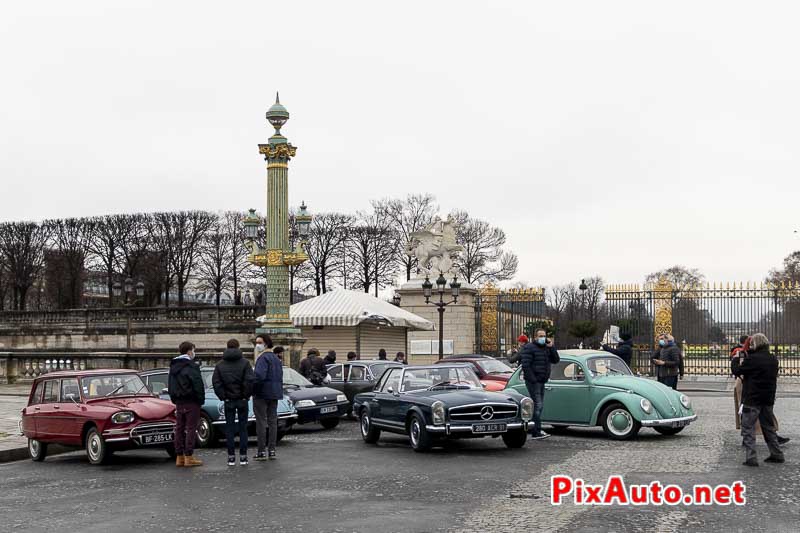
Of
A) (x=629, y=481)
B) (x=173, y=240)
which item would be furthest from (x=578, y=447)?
(x=173, y=240)

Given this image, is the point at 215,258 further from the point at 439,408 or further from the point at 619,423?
the point at 439,408

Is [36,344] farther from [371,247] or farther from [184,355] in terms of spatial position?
[184,355]

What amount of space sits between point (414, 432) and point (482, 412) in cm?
109

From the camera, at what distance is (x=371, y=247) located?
73562 mm

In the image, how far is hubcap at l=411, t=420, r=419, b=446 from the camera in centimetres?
1541

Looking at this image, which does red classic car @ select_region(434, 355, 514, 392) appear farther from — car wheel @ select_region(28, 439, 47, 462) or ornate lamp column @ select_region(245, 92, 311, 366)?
car wheel @ select_region(28, 439, 47, 462)

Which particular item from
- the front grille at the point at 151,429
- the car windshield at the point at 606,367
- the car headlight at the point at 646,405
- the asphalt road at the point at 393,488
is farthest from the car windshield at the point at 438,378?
the front grille at the point at 151,429

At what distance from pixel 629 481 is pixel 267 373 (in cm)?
546

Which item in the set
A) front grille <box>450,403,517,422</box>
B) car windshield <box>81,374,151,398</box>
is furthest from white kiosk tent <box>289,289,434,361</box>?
front grille <box>450,403,517,422</box>

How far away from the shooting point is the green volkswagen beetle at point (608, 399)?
16766mm

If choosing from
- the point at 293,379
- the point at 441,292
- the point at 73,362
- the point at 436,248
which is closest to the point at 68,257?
the point at 436,248

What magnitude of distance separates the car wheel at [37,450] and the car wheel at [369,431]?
16.6ft

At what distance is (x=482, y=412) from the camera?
15.2 meters

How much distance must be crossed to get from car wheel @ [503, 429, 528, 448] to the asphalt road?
0.19 metres
